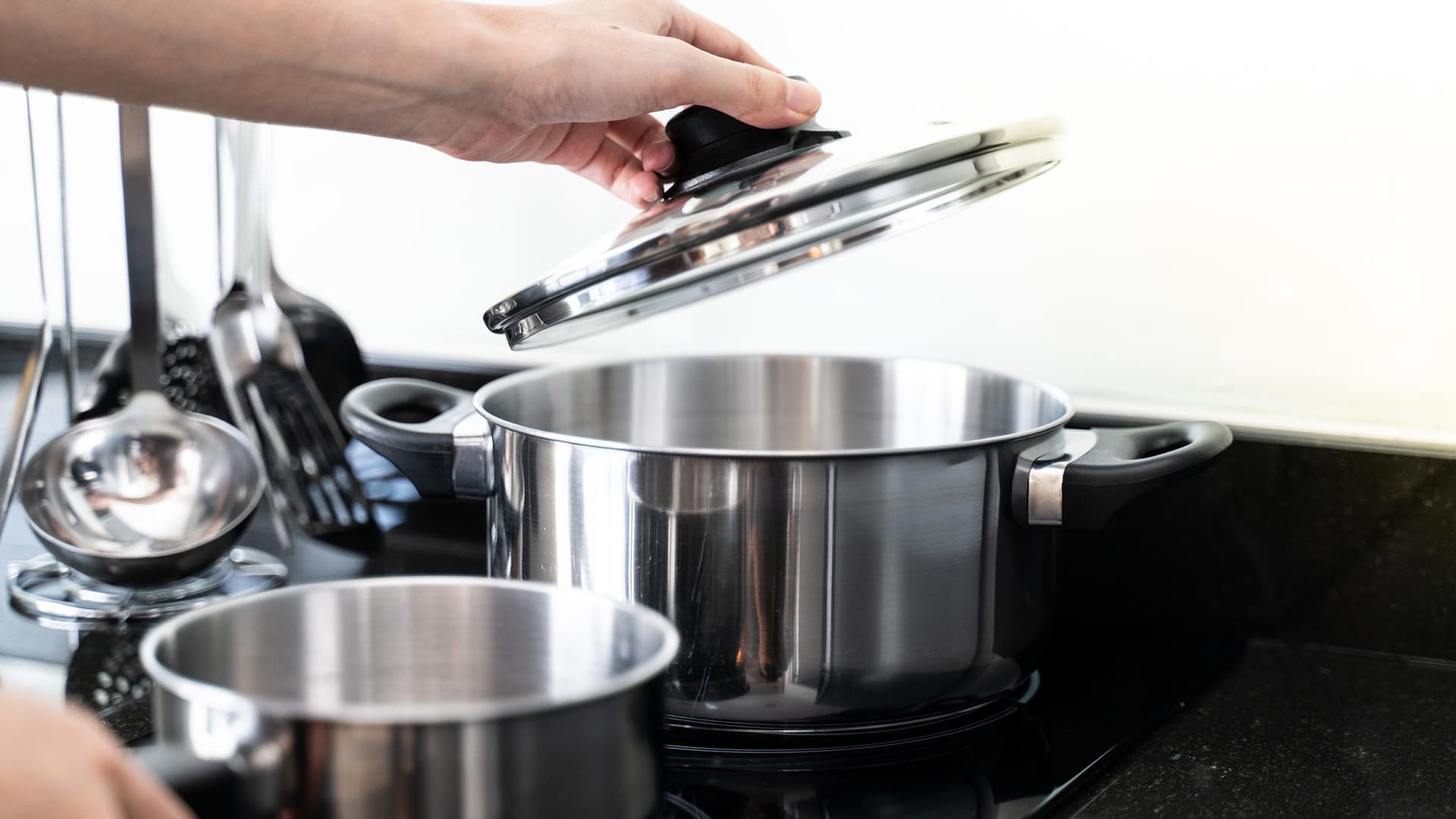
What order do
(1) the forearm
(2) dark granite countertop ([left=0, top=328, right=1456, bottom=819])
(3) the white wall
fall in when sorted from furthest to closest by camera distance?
(3) the white wall
(2) dark granite countertop ([left=0, top=328, right=1456, bottom=819])
(1) the forearm

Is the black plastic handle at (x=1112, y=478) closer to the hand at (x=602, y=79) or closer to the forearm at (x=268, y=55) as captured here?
the hand at (x=602, y=79)

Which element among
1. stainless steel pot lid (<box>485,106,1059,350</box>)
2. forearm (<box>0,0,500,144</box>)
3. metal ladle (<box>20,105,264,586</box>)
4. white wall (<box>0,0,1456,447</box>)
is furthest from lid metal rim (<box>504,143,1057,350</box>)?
metal ladle (<box>20,105,264,586</box>)

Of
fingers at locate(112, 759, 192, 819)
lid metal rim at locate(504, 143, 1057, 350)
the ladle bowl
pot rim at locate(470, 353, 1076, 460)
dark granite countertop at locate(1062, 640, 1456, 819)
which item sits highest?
lid metal rim at locate(504, 143, 1057, 350)

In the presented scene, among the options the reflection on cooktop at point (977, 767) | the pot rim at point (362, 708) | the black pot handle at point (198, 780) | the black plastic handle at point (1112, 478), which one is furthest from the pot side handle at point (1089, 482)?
the black pot handle at point (198, 780)

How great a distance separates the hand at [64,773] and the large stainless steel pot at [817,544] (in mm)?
277

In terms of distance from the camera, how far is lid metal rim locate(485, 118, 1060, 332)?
50 cm

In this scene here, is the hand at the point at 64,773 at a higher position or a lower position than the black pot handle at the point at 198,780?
higher

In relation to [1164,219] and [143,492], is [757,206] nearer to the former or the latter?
[1164,219]

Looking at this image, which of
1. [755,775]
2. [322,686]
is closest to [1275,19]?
[755,775]

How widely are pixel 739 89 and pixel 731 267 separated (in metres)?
0.08

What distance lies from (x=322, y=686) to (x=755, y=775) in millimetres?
202

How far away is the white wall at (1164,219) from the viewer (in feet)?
2.45

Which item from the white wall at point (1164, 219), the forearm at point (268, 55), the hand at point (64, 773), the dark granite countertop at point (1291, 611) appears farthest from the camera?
the white wall at point (1164, 219)

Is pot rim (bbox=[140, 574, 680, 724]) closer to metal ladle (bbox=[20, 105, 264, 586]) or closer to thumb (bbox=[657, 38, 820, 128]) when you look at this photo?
thumb (bbox=[657, 38, 820, 128])
